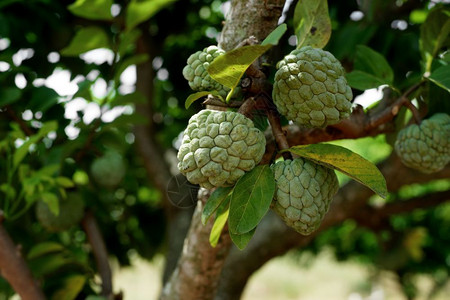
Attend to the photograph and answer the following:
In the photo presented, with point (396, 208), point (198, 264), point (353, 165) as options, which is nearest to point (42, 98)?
Answer: point (198, 264)

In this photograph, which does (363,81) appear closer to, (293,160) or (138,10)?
(293,160)

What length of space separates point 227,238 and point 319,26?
54 cm

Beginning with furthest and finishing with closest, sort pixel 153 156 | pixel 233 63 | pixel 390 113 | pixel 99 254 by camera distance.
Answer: pixel 153 156 < pixel 99 254 < pixel 390 113 < pixel 233 63

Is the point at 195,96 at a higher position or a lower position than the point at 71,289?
higher

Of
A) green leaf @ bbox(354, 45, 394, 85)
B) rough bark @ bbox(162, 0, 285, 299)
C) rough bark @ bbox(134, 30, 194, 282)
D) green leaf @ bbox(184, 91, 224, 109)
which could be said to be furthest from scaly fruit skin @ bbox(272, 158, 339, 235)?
rough bark @ bbox(134, 30, 194, 282)

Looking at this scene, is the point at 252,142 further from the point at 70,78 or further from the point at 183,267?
the point at 70,78

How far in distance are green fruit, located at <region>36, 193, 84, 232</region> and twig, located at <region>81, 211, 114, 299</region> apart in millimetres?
130

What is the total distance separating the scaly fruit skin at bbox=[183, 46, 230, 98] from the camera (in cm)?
80

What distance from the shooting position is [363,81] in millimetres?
1057

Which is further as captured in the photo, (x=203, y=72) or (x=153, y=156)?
(x=153, y=156)

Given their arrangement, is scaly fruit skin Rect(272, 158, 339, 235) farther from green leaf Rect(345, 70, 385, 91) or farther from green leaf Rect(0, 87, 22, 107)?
green leaf Rect(0, 87, 22, 107)

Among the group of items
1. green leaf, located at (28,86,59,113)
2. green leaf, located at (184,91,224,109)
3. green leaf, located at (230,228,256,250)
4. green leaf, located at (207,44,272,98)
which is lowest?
green leaf, located at (28,86,59,113)

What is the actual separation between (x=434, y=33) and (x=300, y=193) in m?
0.65

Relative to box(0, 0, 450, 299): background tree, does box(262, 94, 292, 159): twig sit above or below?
above
